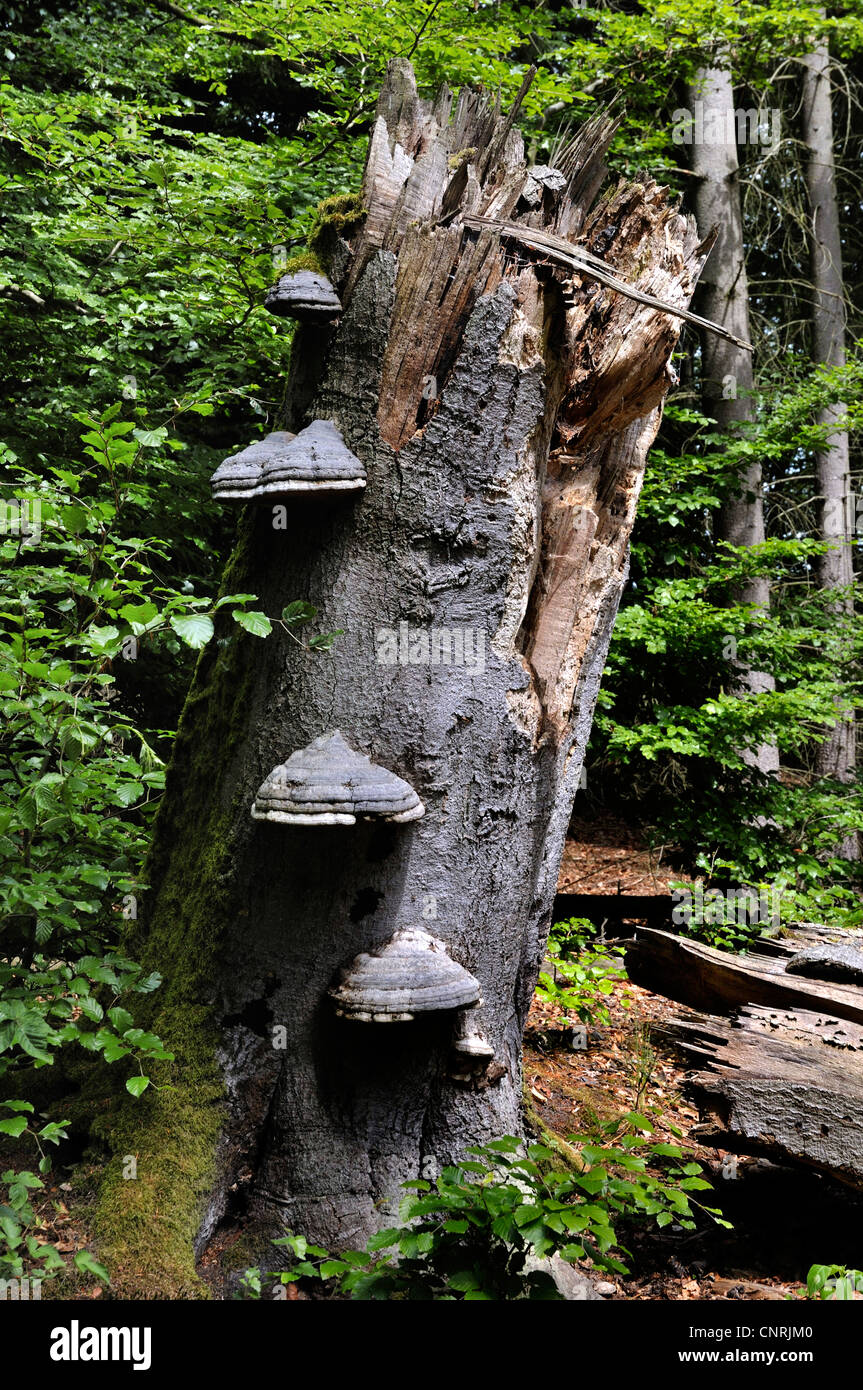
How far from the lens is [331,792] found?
264cm

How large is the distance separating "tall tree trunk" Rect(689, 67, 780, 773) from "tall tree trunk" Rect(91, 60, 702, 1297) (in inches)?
270

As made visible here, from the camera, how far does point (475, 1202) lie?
8.02 feet

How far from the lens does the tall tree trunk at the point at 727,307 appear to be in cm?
985

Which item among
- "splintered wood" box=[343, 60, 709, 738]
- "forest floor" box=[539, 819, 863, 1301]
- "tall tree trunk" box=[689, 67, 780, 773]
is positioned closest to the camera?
"splintered wood" box=[343, 60, 709, 738]

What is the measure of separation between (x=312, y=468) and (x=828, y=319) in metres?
11.7

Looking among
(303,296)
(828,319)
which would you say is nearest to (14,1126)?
(303,296)

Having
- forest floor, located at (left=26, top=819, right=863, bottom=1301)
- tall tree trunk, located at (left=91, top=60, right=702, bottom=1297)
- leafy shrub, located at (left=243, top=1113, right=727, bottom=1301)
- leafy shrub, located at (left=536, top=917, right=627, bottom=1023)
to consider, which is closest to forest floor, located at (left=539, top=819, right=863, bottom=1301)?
forest floor, located at (left=26, top=819, right=863, bottom=1301)

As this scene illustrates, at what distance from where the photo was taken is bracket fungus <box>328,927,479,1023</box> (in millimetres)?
2725

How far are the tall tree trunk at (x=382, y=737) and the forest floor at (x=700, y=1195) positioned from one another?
3.11 ft

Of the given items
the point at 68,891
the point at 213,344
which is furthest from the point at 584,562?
the point at 213,344

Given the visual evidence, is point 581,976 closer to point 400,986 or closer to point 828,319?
point 400,986

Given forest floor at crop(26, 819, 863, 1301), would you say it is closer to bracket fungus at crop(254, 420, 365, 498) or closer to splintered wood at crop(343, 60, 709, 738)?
splintered wood at crop(343, 60, 709, 738)

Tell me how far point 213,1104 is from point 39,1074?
0.88 metres

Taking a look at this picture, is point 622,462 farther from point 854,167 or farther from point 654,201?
point 854,167
